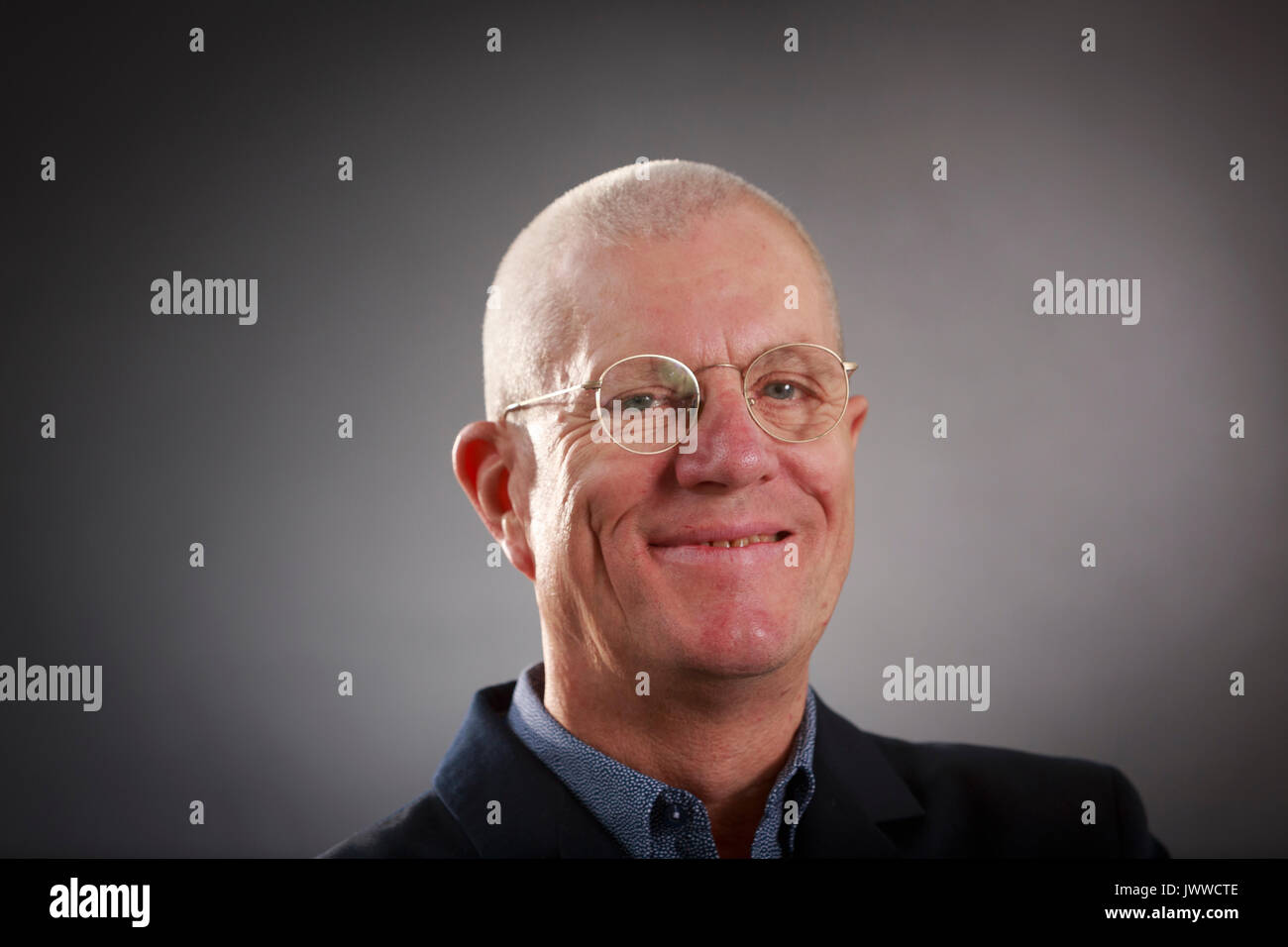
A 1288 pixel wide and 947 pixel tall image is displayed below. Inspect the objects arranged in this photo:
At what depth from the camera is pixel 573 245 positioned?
2080 millimetres

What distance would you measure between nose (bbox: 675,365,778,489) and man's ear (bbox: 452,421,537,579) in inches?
16.2

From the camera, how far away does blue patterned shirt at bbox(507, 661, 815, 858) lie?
6.89ft

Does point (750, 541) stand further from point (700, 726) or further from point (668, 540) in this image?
point (700, 726)

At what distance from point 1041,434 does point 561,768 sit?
1.42 m

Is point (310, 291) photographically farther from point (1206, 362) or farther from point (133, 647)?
point (1206, 362)

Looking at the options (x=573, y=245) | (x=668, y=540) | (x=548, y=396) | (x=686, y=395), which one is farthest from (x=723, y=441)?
(x=573, y=245)

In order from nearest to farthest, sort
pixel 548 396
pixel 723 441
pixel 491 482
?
pixel 723 441
pixel 548 396
pixel 491 482

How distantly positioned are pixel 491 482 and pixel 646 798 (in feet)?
2.20

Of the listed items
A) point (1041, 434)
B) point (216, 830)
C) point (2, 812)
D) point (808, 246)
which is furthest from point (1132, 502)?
point (2, 812)

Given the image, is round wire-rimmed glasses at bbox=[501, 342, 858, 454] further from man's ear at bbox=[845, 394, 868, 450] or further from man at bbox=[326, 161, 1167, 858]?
man's ear at bbox=[845, 394, 868, 450]

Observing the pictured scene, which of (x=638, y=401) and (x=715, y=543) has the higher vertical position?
(x=638, y=401)

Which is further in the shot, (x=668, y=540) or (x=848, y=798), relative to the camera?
(x=848, y=798)

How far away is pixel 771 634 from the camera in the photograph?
200cm

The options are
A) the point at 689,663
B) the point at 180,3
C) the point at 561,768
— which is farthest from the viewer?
the point at 180,3
